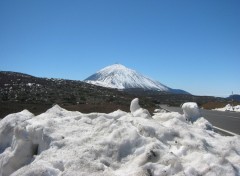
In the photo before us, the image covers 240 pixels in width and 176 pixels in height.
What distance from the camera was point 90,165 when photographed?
5574 millimetres

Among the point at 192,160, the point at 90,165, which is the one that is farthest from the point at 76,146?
the point at 192,160

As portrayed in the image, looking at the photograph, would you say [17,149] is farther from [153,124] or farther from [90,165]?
[153,124]

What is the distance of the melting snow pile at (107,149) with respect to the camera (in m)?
5.50

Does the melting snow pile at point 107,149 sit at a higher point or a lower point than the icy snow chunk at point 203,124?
lower

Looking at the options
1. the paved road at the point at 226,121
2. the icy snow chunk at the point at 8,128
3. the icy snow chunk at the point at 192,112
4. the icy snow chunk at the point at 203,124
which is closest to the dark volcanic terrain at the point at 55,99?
the paved road at the point at 226,121

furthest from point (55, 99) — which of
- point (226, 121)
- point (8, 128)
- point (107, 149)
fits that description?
point (107, 149)

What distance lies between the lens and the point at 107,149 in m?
6.17

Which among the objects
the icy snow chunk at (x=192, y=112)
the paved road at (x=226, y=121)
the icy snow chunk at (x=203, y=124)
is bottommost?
the paved road at (x=226, y=121)

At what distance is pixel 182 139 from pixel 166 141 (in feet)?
1.18

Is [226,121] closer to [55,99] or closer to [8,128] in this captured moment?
[8,128]

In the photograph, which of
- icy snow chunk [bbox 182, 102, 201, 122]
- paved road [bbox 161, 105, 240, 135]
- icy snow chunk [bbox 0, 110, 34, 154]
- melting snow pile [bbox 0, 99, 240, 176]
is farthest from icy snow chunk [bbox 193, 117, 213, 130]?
paved road [bbox 161, 105, 240, 135]

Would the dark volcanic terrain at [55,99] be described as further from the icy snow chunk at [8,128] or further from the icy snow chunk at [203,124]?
the icy snow chunk at [8,128]

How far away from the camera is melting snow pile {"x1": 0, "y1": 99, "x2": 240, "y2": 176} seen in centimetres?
550

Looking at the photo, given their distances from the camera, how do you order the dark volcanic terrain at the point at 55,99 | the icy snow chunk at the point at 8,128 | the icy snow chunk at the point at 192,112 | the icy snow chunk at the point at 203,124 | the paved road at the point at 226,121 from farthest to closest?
1. the dark volcanic terrain at the point at 55,99
2. the paved road at the point at 226,121
3. the icy snow chunk at the point at 192,112
4. the icy snow chunk at the point at 203,124
5. the icy snow chunk at the point at 8,128
